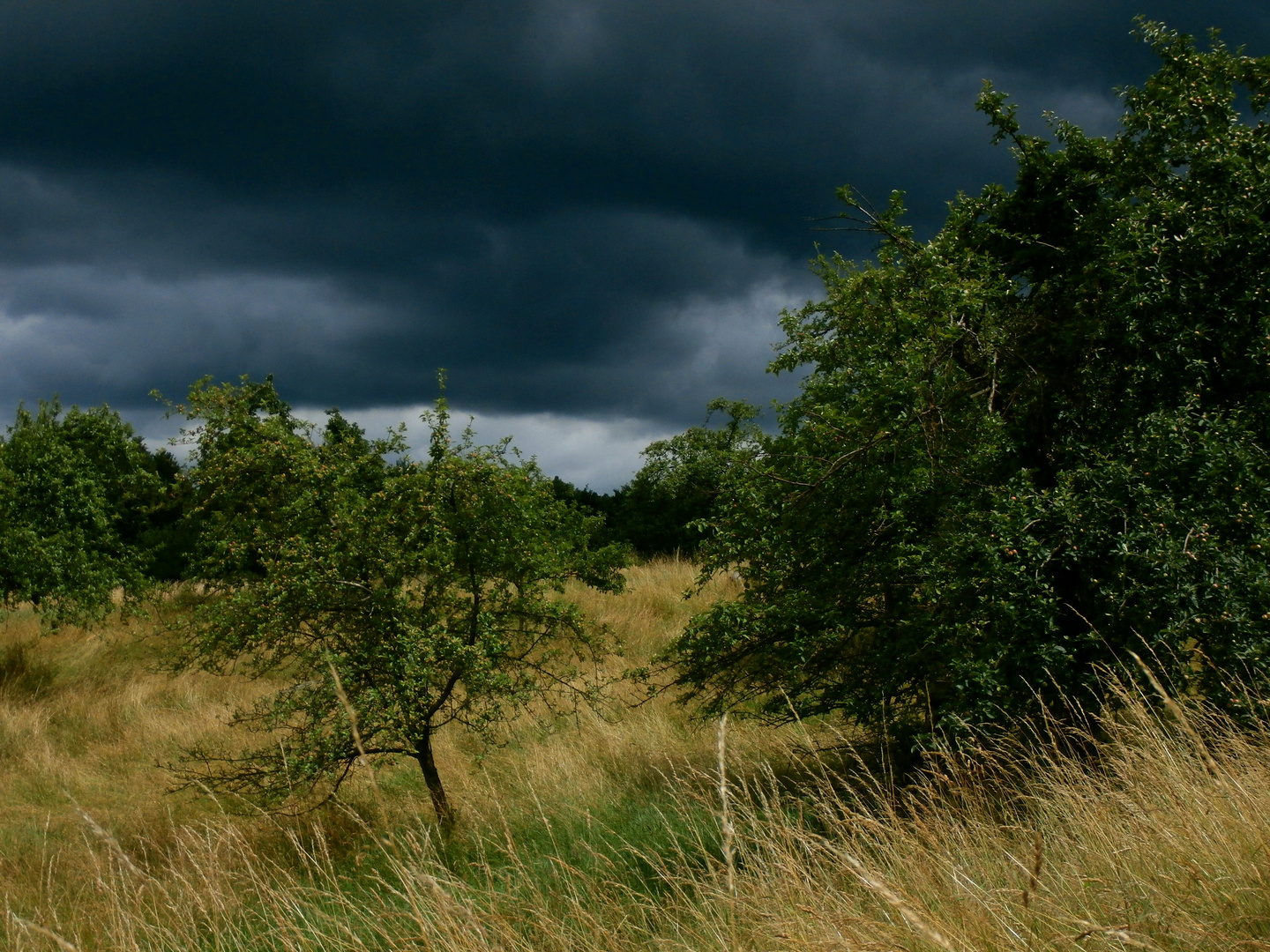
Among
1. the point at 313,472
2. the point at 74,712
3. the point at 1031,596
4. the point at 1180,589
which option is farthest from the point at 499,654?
the point at 74,712

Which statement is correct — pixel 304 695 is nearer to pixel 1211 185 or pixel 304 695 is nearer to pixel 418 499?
pixel 418 499

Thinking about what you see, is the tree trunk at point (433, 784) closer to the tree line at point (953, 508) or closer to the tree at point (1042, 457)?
the tree line at point (953, 508)

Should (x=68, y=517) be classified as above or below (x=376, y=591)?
above

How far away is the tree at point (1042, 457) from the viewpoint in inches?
246

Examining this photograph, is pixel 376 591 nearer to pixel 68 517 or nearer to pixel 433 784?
pixel 433 784

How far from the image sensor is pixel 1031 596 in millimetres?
6434

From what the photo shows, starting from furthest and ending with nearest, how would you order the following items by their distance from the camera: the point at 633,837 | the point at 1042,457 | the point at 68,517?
the point at 68,517 → the point at 1042,457 → the point at 633,837

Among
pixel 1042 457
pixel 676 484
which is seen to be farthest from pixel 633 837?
pixel 676 484

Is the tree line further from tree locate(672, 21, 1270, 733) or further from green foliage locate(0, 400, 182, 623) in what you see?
green foliage locate(0, 400, 182, 623)

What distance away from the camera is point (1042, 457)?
825cm

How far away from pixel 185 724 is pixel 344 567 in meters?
9.32

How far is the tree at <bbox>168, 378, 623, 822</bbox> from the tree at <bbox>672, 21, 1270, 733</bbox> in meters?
1.87

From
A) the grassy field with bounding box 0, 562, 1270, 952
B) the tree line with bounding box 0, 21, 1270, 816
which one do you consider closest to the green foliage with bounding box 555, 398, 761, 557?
the grassy field with bounding box 0, 562, 1270, 952

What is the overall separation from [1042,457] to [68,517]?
1907cm
